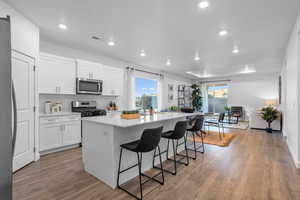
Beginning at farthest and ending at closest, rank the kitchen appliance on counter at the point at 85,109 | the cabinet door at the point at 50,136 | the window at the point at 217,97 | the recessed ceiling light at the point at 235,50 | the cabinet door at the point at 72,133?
the window at the point at 217,97
the recessed ceiling light at the point at 235,50
the kitchen appliance on counter at the point at 85,109
the cabinet door at the point at 72,133
the cabinet door at the point at 50,136

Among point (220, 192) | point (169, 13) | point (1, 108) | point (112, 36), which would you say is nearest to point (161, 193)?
point (220, 192)

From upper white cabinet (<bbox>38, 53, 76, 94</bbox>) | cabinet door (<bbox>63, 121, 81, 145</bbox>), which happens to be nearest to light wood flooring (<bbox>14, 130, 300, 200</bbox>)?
cabinet door (<bbox>63, 121, 81, 145</bbox>)

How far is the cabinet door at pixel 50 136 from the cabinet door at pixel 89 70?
4.78ft

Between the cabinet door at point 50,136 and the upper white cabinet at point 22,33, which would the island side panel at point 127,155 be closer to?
the cabinet door at point 50,136

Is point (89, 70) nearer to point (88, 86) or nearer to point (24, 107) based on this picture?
point (88, 86)

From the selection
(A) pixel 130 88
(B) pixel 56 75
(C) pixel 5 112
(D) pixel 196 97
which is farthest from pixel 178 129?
(D) pixel 196 97

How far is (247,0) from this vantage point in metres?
2.12

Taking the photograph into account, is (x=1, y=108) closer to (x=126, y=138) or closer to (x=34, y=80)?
(x=126, y=138)

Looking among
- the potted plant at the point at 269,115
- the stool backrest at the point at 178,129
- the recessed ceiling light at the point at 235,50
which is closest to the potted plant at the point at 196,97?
the potted plant at the point at 269,115

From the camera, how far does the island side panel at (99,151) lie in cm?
212

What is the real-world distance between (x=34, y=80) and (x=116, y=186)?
2.62 metres

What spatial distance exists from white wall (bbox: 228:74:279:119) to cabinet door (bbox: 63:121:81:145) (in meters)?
8.22

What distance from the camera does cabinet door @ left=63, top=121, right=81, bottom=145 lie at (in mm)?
3579

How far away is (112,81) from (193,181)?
3.72 m
